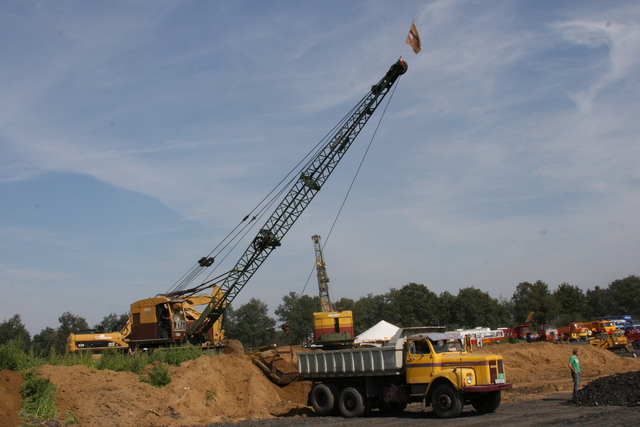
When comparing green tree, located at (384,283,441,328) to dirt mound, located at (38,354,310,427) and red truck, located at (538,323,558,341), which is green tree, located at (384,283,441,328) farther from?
dirt mound, located at (38,354,310,427)

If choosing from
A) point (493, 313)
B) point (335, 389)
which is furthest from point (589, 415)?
point (493, 313)

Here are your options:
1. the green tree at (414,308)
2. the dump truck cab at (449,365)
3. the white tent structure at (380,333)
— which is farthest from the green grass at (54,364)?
the green tree at (414,308)

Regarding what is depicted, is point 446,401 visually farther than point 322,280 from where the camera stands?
No

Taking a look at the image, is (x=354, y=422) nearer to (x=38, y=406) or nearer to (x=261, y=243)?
(x=38, y=406)

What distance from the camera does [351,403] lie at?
17516mm

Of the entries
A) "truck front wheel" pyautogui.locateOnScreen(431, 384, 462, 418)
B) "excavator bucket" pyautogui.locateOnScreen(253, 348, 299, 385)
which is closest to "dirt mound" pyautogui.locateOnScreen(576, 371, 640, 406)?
"truck front wheel" pyautogui.locateOnScreen(431, 384, 462, 418)

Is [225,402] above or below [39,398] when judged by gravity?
below

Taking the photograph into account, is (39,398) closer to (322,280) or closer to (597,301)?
(322,280)

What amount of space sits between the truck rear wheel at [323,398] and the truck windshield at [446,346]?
13.3 feet

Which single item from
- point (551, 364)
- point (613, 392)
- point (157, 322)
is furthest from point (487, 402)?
point (157, 322)

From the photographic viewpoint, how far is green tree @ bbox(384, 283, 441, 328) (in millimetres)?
103375

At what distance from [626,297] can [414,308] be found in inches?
3026

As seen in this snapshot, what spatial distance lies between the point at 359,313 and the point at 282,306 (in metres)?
20.7

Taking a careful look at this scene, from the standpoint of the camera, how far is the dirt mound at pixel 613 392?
1554 centimetres
